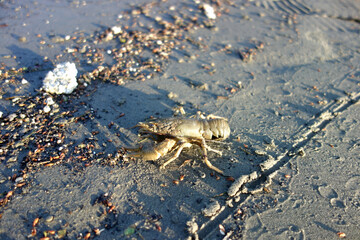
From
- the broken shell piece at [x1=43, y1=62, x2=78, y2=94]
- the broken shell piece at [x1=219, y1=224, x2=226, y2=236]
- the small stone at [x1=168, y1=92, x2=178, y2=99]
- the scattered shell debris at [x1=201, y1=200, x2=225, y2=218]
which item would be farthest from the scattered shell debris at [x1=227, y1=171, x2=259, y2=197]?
the broken shell piece at [x1=43, y1=62, x2=78, y2=94]

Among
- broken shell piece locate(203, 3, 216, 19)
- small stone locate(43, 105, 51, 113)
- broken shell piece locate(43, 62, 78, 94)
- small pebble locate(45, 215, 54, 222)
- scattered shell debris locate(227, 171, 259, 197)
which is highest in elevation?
broken shell piece locate(203, 3, 216, 19)

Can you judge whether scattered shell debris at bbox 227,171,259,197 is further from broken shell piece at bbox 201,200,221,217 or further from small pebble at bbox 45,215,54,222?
small pebble at bbox 45,215,54,222

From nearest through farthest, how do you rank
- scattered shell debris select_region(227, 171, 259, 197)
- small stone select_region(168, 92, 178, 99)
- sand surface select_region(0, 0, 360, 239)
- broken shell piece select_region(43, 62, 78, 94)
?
sand surface select_region(0, 0, 360, 239), scattered shell debris select_region(227, 171, 259, 197), broken shell piece select_region(43, 62, 78, 94), small stone select_region(168, 92, 178, 99)

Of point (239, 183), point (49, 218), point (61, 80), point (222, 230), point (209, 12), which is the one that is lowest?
point (49, 218)

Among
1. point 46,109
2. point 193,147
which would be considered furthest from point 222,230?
point 46,109

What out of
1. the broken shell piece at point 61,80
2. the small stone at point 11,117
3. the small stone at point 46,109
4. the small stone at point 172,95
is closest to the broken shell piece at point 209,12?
the small stone at point 172,95

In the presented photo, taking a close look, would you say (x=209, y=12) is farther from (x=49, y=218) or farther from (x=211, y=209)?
(x=49, y=218)
